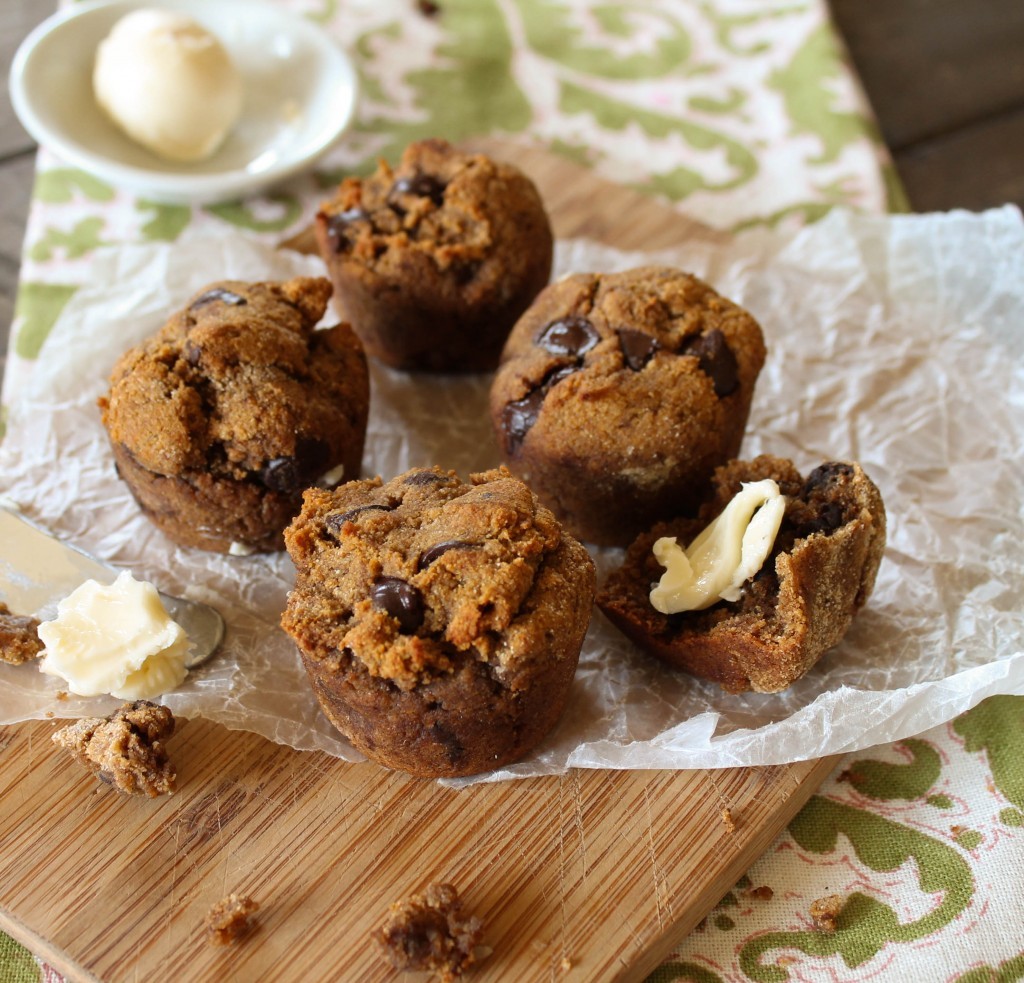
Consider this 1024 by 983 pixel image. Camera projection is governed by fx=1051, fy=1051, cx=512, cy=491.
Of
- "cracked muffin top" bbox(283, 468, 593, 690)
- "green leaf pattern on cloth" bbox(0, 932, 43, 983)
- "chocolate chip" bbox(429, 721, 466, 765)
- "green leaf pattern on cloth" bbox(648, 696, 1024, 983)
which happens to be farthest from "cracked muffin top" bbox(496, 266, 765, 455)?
"green leaf pattern on cloth" bbox(0, 932, 43, 983)

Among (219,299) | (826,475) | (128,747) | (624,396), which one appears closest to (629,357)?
(624,396)

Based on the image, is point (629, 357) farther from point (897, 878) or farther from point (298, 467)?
A: point (897, 878)

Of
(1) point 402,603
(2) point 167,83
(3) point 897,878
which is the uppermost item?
(2) point 167,83

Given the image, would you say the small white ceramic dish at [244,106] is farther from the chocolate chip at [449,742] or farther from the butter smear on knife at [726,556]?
the chocolate chip at [449,742]

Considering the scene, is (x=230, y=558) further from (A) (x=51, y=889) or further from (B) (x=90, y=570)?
(A) (x=51, y=889)

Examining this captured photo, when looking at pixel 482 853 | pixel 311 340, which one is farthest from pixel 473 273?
pixel 482 853
